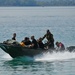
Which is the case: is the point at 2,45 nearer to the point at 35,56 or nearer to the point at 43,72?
the point at 35,56

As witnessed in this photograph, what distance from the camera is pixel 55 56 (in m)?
30.9

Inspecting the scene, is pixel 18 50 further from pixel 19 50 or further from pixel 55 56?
pixel 55 56

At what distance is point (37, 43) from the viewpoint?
99.8ft

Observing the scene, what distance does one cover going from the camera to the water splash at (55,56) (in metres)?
30.6

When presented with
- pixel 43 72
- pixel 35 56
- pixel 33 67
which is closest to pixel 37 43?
pixel 35 56

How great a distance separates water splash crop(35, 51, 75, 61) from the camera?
3061 centimetres

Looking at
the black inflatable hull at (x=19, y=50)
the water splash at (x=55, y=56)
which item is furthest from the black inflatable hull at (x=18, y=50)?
the water splash at (x=55, y=56)

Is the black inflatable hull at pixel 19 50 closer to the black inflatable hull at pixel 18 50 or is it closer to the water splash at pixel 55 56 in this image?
the black inflatable hull at pixel 18 50

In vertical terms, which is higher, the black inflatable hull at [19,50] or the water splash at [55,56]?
the black inflatable hull at [19,50]

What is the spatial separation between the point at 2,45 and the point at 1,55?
4.13 metres

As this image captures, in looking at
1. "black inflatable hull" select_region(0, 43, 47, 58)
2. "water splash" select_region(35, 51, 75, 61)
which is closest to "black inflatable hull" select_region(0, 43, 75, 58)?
"black inflatable hull" select_region(0, 43, 47, 58)

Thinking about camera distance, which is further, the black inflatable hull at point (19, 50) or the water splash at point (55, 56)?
the water splash at point (55, 56)

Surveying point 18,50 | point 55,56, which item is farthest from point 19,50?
point 55,56

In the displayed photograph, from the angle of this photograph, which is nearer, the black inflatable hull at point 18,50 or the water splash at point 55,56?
the black inflatable hull at point 18,50
